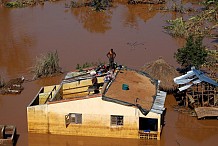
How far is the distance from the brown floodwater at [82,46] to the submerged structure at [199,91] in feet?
2.02

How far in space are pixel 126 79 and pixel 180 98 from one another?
3023 mm

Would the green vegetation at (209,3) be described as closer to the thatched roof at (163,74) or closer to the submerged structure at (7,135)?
the thatched roof at (163,74)

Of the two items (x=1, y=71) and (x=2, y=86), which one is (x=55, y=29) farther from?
(x=2, y=86)

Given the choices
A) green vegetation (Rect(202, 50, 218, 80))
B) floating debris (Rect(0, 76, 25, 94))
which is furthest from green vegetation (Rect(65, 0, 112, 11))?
floating debris (Rect(0, 76, 25, 94))

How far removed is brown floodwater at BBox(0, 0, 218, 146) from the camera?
1474cm

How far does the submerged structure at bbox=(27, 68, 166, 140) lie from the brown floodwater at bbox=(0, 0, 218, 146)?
0.31m

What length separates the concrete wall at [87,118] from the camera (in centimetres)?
1402

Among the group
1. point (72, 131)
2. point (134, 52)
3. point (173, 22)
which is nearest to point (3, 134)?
point (72, 131)

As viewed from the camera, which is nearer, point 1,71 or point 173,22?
point 1,71

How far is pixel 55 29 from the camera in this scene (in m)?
27.5

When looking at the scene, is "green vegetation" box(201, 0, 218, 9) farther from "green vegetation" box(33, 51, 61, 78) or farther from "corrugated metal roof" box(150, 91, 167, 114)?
"corrugated metal roof" box(150, 91, 167, 114)

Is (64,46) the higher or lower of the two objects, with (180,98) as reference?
higher

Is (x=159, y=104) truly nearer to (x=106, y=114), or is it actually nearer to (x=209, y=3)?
(x=106, y=114)

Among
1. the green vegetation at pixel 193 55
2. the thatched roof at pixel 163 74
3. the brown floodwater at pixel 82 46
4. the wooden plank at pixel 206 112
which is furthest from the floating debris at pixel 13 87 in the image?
the wooden plank at pixel 206 112
